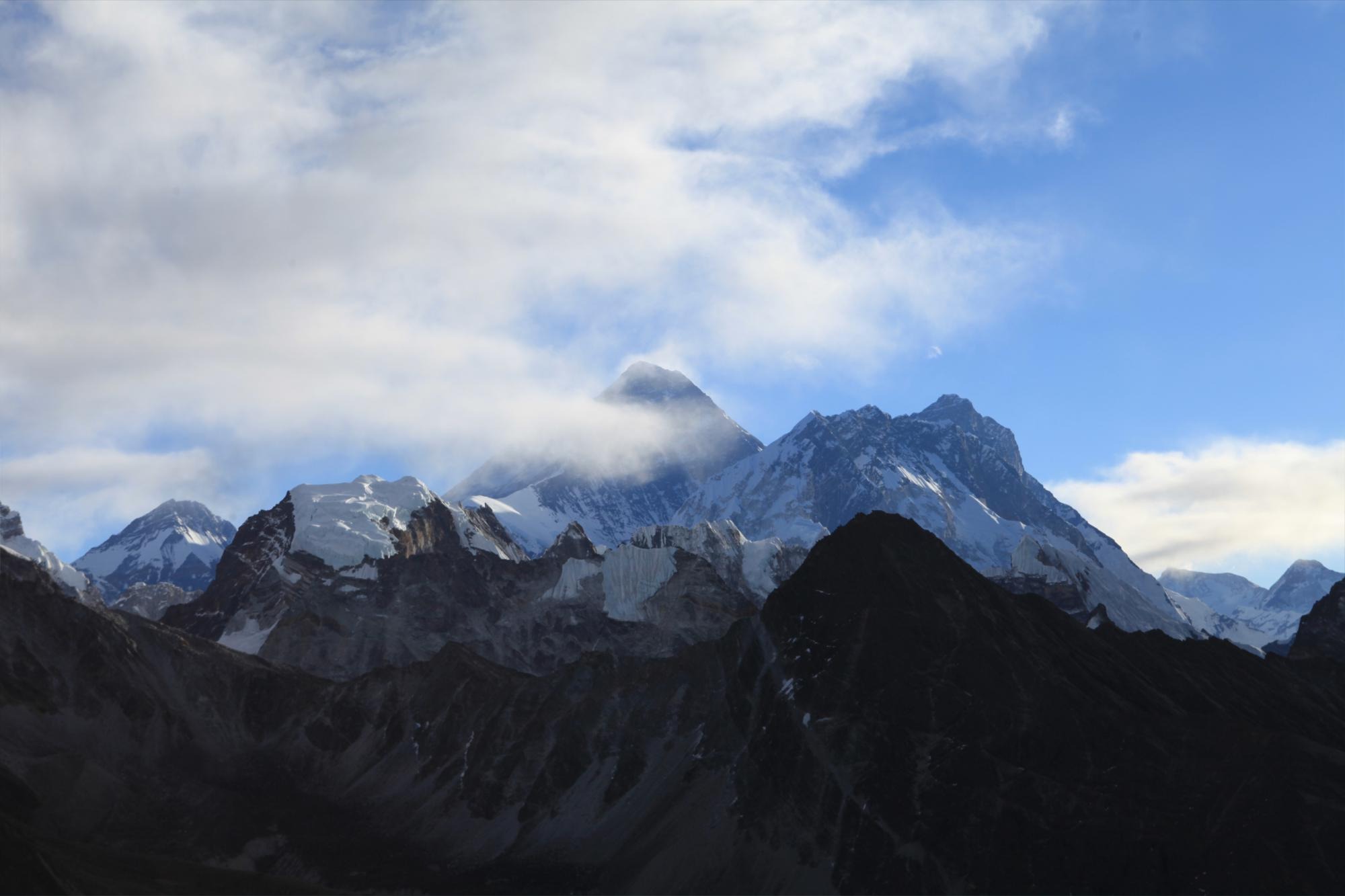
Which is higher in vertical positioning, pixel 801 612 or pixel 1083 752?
pixel 801 612

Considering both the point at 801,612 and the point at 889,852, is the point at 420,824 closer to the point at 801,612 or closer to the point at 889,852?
the point at 801,612

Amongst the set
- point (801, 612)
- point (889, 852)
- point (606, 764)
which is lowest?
point (889, 852)

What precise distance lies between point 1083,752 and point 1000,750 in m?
7.18

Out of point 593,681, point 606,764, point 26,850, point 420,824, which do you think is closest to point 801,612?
point 606,764

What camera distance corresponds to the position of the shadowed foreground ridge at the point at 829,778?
117938mm

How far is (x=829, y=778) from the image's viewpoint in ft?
454

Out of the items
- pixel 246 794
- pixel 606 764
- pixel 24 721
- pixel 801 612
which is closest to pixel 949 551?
pixel 801 612

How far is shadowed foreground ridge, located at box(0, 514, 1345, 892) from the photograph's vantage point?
387ft

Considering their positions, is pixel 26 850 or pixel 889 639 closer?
pixel 26 850

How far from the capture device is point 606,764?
175 meters

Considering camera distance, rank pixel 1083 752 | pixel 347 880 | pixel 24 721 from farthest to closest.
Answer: pixel 24 721
pixel 347 880
pixel 1083 752

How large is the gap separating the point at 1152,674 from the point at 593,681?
243 ft

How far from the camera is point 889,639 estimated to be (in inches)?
5758

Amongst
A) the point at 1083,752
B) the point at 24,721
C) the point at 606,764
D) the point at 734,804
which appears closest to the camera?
the point at 1083,752
